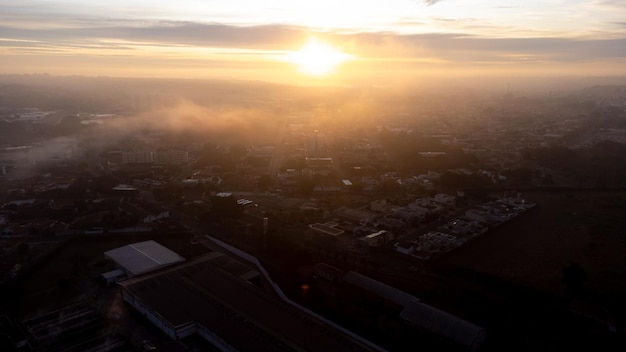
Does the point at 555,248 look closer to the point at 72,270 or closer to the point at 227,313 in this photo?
the point at 227,313

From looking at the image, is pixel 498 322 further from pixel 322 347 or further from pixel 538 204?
pixel 538 204

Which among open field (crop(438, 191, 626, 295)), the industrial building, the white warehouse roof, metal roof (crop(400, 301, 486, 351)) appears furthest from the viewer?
open field (crop(438, 191, 626, 295))

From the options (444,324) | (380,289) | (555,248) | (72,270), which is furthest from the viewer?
(555,248)

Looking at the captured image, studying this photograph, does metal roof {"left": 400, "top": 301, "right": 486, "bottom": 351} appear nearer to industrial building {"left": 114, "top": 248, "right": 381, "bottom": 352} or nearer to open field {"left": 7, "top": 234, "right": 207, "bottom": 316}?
industrial building {"left": 114, "top": 248, "right": 381, "bottom": 352}

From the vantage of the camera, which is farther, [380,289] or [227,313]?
[380,289]

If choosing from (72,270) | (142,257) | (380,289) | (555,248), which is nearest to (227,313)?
(380,289)

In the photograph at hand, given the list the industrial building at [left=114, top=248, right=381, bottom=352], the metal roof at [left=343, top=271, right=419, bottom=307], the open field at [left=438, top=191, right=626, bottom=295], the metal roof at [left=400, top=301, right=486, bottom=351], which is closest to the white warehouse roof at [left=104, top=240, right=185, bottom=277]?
the industrial building at [left=114, top=248, right=381, bottom=352]

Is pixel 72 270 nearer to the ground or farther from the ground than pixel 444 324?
nearer to the ground
